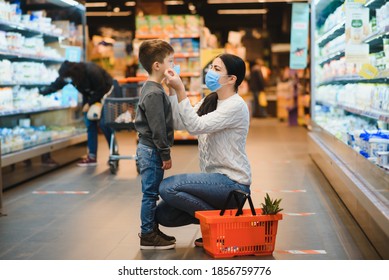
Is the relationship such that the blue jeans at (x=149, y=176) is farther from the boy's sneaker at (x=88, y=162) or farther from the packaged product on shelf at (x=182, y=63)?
the packaged product on shelf at (x=182, y=63)

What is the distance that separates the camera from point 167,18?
13.7 meters

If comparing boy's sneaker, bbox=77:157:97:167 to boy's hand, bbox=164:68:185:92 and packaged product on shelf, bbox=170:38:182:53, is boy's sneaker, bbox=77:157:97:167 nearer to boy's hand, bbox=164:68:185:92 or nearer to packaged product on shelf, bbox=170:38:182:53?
packaged product on shelf, bbox=170:38:182:53

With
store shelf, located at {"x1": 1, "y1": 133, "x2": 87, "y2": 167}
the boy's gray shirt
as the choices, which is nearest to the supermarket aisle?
store shelf, located at {"x1": 1, "y1": 133, "x2": 87, "y2": 167}

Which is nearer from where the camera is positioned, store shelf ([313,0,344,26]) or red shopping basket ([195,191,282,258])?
red shopping basket ([195,191,282,258])

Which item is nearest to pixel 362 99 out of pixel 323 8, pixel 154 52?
pixel 154 52

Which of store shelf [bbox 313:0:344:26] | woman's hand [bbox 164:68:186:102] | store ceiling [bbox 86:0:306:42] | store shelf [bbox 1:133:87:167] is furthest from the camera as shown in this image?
store ceiling [bbox 86:0:306:42]

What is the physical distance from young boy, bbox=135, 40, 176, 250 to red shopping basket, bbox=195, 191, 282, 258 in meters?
0.41

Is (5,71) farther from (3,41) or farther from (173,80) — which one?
(173,80)

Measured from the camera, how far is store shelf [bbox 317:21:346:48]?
8352 mm

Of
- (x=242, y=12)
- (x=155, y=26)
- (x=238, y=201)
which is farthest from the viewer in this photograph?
(x=242, y=12)

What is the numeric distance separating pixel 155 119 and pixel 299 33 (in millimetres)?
7431

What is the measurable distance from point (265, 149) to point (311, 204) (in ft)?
18.2

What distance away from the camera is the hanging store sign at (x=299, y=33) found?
38.4ft

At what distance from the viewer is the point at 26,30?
30.4ft
